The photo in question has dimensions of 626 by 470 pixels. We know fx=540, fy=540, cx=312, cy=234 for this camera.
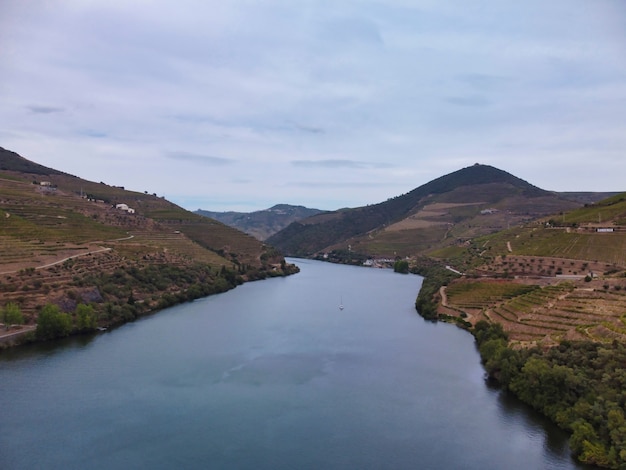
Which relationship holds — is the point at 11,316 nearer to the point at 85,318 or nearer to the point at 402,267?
the point at 85,318

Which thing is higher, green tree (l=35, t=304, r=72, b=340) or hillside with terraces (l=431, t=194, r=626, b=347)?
hillside with terraces (l=431, t=194, r=626, b=347)

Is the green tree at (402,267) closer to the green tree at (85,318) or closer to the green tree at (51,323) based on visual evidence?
the green tree at (85,318)

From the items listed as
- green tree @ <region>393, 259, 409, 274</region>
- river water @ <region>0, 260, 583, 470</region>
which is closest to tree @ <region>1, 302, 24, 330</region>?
river water @ <region>0, 260, 583, 470</region>

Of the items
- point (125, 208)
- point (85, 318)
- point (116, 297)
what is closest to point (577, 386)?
point (85, 318)

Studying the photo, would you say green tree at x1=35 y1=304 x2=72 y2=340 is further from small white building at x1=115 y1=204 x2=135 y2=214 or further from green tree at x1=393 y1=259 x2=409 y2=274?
green tree at x1=393 y1=259 x2=409 y2=274

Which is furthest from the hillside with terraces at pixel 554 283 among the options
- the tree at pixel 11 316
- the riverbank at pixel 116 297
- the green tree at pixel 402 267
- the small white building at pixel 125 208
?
the small white building at pixel 125 208

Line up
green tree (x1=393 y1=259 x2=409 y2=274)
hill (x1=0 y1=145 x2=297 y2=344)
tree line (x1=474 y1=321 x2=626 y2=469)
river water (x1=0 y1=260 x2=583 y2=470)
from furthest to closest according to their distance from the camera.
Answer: green tree (x1=393 y1=259 x2=409 y2=274), hill (x1=0 y1=145 x2=297 y2=344), river water (x1=0 y1=260 x2=583 y2=470), tree line (x1=474 y1=321 x2=626 y2=469)

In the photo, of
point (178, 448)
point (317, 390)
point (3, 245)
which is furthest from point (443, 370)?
point (3, 245)
